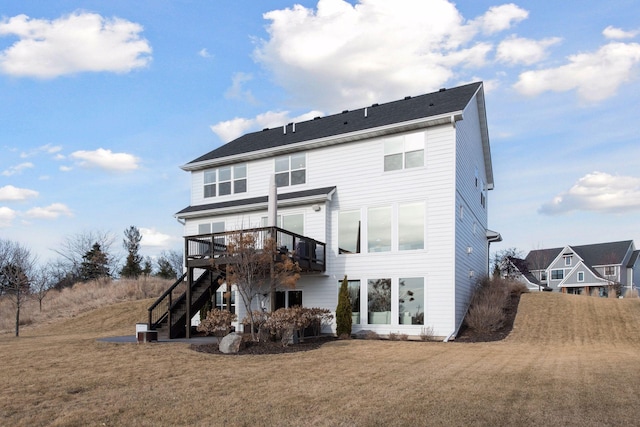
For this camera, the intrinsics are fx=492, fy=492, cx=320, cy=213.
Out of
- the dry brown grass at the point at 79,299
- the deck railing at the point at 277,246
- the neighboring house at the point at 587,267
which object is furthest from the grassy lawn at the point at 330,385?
the neighboring house at the point at 587,267

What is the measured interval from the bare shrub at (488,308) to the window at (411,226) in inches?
123

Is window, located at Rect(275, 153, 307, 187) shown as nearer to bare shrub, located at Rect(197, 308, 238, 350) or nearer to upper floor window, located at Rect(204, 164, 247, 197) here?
upper floor window, located at Rect(204, 164, 247, 197)

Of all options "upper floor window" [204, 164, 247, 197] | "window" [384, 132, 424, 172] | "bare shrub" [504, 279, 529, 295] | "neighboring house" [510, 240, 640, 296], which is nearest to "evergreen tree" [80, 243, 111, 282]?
"upper floor window" [204, 164, 247, 197]

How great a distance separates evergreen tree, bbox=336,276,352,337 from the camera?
1709cm

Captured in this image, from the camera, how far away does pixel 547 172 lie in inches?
903

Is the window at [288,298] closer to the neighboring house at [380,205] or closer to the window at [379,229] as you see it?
the neighboring house at [380,205]

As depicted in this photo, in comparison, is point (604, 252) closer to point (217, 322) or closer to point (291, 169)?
point (291, 169)

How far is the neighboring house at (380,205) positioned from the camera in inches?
662

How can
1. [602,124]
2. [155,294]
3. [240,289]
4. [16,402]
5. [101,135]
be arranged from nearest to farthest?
[16,402] < [240,289] < [602,124] < [101,135] < [155,294]

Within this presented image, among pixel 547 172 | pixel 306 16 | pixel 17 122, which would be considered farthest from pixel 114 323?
pixel 547 172

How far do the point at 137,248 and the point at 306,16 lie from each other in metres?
41.9

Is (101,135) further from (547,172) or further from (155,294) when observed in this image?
(547,172)

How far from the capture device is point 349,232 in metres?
18.5

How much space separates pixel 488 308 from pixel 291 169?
9281 mm
